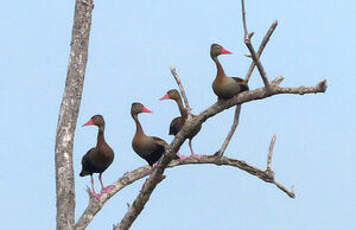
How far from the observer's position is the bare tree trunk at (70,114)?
12.4 metres

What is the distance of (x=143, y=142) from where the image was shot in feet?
41.5

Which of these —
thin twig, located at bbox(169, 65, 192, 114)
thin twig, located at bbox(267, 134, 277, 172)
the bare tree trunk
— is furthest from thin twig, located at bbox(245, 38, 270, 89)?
the bare tree trunk

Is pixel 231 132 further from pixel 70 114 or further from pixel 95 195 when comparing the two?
pixel 70 114

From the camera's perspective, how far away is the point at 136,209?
11.8 meters

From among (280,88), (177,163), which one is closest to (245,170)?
(177,163)

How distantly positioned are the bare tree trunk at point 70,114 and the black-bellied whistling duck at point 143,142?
943mm

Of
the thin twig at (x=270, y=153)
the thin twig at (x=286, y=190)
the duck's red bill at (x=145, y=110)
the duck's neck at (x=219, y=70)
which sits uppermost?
the duck's neck at (x=219, y=70)

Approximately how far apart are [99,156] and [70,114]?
4.04 ft

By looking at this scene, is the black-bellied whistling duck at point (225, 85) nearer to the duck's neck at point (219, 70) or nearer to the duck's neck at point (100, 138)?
the duck's neck at point (219, 70)

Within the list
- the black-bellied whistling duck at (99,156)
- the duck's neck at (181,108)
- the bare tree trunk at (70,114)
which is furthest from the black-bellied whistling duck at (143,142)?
the bare tree trunk at (70,114)

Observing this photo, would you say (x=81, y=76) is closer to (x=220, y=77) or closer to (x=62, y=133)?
(x=62, y=133)

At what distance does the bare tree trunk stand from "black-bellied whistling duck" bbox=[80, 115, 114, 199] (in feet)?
2.14

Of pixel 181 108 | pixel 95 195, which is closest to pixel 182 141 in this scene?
pixel 181 108

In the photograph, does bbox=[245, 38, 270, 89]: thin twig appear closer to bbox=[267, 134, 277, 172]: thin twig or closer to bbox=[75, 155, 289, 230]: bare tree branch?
bbox=[267, 134, 277, 172]: thin twig
